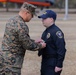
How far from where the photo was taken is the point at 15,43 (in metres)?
5.11

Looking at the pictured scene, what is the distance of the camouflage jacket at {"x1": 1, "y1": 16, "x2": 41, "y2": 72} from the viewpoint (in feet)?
16.6

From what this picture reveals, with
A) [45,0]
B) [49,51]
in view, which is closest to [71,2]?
[45,0]

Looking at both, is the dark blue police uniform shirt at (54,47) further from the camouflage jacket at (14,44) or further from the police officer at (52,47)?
the camouflage jacket at (14,44)

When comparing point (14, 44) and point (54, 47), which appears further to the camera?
point (54, 47)

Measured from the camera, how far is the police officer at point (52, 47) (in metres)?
5.40

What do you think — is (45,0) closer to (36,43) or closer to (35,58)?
(35,58)

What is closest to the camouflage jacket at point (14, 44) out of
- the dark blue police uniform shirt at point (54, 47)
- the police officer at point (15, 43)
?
the police officer at point (15, 43)

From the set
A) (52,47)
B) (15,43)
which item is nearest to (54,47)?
(52,47)

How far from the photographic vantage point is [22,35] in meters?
5.01

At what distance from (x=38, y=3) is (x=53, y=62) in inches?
1769

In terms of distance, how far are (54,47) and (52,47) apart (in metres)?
0.03

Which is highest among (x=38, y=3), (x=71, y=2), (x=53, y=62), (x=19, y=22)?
(x=19, y=22)

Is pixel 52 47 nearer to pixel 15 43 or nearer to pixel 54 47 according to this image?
pixel 54 47

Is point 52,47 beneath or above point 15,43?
beneath
